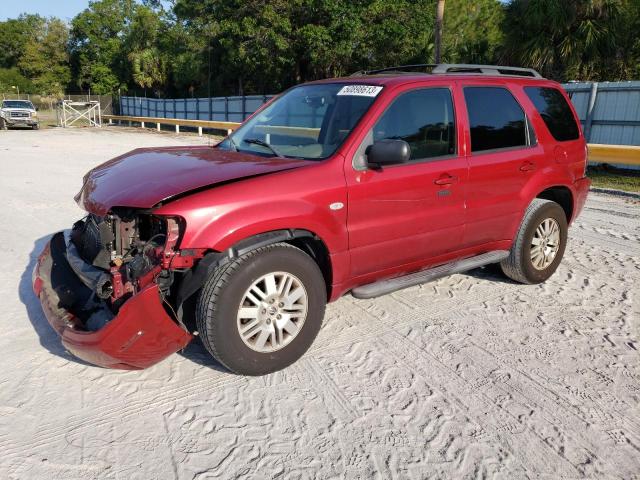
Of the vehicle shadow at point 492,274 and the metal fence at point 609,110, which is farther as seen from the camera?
the metal fence at point 609,110

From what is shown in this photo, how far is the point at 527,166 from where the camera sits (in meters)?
4.71

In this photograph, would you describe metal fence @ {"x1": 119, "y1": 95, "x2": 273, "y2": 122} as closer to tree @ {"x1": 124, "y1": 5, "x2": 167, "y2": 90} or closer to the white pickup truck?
tree @ {"x1": 124, "y1": 5, "x2": 167, "y2": 90}

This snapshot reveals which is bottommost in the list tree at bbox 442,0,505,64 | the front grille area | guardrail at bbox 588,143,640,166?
the front grille area

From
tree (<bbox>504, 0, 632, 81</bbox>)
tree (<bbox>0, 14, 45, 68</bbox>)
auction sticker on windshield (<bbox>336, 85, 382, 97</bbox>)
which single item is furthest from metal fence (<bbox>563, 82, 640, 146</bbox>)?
tree (<bbox>0, 14, 45, 68</bbox>)

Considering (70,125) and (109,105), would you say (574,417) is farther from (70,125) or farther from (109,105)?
Answer: (109,105)

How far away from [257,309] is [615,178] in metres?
11.2

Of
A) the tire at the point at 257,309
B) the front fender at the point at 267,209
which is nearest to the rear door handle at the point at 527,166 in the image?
the front fender at the point at 267,209

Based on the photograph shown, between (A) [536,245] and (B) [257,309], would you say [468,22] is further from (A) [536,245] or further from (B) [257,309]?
(B) [257,309]

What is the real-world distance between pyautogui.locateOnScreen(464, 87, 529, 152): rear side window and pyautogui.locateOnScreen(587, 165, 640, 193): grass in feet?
23.3

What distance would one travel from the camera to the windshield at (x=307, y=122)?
3.90 m

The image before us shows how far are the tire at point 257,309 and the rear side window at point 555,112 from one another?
2.87m

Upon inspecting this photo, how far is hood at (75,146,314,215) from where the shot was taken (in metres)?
3.20

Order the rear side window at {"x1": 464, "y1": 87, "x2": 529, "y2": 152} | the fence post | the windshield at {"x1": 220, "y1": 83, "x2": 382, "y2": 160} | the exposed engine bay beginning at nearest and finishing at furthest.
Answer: the exposed engine bay
the windshield at {"x1": 220, "y1": 83, "x2": 382, "y2": 160}
the rear side window at {"x1": 464, "y1": 87, "x2": 529, "y2": 152}
the fence post

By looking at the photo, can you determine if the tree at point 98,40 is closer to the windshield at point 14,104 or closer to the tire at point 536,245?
the windshield at point 14,104
